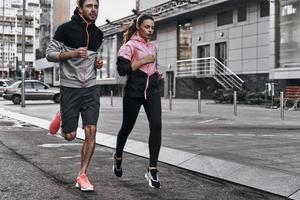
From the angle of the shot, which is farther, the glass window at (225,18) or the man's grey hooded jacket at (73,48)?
the glass window at (225,18)

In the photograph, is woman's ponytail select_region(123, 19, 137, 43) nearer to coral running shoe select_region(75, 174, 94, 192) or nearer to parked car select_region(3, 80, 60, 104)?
coral running shoe select_region(75, 174, 94, 192)

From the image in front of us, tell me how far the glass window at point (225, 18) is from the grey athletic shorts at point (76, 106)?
28900 millimetres

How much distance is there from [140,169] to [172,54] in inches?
1349

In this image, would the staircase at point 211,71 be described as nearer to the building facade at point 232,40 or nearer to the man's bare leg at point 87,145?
the building facade at point 232,40

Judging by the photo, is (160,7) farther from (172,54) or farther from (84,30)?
(84,30)

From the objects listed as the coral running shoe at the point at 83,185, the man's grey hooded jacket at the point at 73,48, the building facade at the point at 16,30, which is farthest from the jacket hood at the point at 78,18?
the building facade at the point at 16,30

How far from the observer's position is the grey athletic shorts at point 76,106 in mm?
5055

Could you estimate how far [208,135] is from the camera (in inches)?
400

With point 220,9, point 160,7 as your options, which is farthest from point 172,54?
point 220,9

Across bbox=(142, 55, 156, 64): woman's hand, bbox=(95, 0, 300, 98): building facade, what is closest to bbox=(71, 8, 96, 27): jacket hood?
bbox=(142, 55, 156, 64): woman's hand

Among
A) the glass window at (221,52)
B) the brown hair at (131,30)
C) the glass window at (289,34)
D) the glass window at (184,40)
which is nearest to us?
the brown hair at (131,30)

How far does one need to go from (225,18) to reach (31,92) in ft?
44.7

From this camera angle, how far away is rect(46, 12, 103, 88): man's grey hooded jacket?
5012mm

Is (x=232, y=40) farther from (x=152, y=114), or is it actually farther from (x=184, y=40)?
(x=152, y=114)
